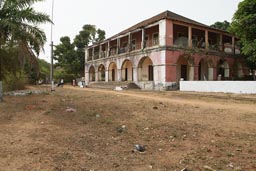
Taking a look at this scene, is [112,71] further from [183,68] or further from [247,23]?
[247,23]

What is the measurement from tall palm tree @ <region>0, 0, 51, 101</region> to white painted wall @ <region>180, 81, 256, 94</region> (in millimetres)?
12209

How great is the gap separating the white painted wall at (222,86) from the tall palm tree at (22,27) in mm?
12209

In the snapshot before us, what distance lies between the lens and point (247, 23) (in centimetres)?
1953

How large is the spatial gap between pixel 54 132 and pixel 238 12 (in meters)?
18.4

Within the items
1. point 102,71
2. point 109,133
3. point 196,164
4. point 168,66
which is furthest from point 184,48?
point 196,164

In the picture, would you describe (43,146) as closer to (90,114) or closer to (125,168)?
(125,168)

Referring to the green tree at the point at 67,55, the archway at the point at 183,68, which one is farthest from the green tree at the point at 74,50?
the archway at the point at 183,68

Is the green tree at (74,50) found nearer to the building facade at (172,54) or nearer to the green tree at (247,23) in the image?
the building facade at (172,54)

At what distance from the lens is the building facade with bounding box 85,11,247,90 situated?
2322cm

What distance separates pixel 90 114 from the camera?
8.84 m

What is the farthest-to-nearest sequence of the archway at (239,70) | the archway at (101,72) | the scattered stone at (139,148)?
the archway at (101,72), the archway at (239,70), the scattered stone at (139,148)

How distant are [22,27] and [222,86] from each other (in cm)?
1337

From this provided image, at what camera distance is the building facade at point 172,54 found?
23219mm

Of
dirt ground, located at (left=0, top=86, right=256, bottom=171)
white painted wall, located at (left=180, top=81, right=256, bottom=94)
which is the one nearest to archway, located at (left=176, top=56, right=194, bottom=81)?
white painted wall, located at (left=180, top=81, right=256, bottom=94)
